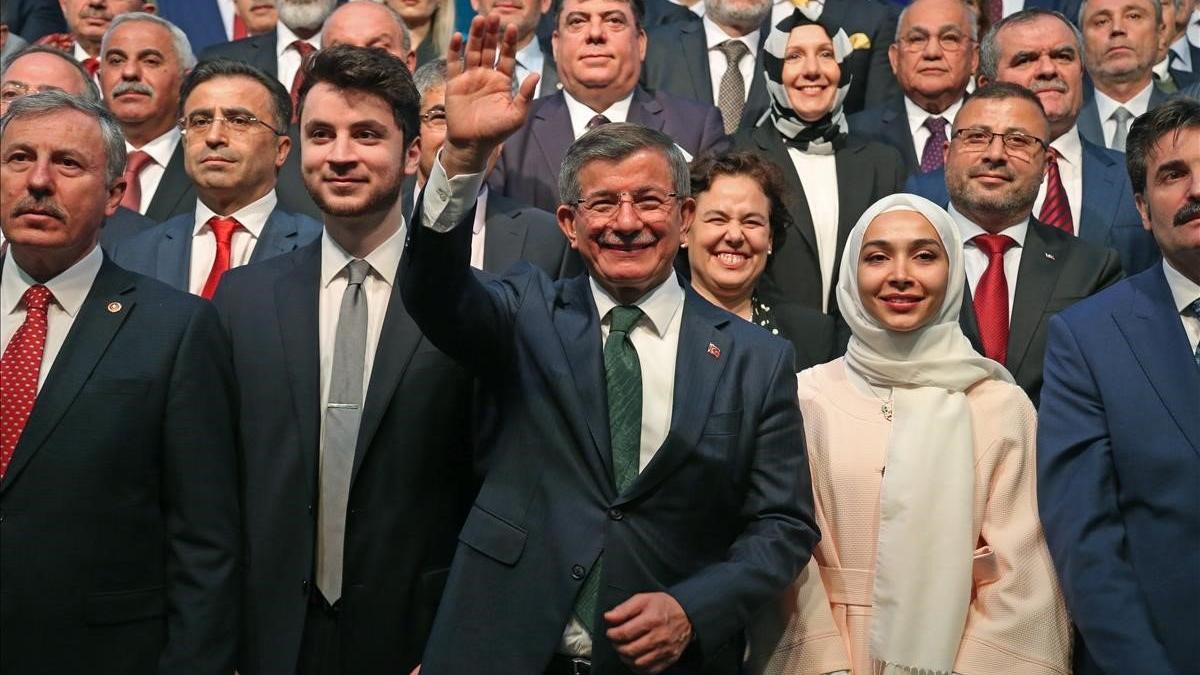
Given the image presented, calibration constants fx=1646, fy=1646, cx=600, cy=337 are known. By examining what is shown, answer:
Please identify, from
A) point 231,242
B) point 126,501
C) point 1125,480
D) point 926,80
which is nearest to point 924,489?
point 1125,480

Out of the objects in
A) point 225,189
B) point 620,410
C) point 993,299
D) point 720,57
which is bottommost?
point 620,410

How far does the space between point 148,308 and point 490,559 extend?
2.91ft

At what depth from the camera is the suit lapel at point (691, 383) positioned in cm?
338

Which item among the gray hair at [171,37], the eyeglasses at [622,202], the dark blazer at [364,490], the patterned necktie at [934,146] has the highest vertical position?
the gray hair at [171,37]

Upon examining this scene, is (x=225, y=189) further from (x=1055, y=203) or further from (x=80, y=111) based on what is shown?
(x=1055, y=203)

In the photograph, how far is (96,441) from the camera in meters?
3.29

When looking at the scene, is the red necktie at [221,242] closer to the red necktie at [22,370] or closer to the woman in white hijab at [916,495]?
the red necktie at [22,370]

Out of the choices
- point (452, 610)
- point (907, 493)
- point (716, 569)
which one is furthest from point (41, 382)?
point (907, 493)

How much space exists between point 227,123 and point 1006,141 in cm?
241

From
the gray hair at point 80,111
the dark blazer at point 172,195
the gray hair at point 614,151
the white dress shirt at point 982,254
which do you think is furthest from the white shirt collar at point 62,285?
the white dress shirt at point 982,254

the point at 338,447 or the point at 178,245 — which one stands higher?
the point at 178,245

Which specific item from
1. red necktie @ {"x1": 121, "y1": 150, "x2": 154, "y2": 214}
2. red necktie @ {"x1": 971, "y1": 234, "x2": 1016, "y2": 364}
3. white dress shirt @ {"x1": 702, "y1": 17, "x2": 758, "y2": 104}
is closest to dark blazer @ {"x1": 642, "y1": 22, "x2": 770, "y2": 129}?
white dress shirt @ {"x1": 702, "y1": 17, "x2": 758, "y2": 104}

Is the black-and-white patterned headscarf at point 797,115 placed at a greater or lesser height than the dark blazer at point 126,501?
greater

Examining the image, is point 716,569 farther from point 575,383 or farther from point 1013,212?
point 1013,212
